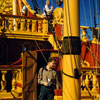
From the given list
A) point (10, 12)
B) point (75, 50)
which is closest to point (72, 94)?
point (75, 50)

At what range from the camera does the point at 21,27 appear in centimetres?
793

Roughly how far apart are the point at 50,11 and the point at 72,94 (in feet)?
20.0

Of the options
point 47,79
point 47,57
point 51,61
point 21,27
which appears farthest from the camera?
point 21,27

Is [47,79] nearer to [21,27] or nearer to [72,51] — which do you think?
[72,51]

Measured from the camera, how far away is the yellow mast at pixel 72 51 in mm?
3311

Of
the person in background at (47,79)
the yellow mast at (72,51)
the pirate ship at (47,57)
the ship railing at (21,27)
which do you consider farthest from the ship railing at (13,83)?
the ship railing at (21,27)

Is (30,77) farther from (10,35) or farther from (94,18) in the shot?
(10,35)

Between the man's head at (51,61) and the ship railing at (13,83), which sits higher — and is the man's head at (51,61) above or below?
above

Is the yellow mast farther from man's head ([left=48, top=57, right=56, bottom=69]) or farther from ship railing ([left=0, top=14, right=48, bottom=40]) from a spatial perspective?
ship railing ([left=0, top=14, right=48, bottom=40])

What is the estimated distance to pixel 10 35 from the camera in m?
7.80

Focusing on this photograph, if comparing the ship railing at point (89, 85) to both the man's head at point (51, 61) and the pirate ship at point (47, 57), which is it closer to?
the pirate ship at point (47, 57)

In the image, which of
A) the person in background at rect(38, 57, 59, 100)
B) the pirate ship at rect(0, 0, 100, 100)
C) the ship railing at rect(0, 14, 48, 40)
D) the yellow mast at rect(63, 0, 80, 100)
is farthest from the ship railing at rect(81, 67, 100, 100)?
the ship railing at rect(0, 14, 48, 40)

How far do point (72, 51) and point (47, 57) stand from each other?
294 centimetres

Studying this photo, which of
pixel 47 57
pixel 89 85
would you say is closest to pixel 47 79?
pixel 89 85
